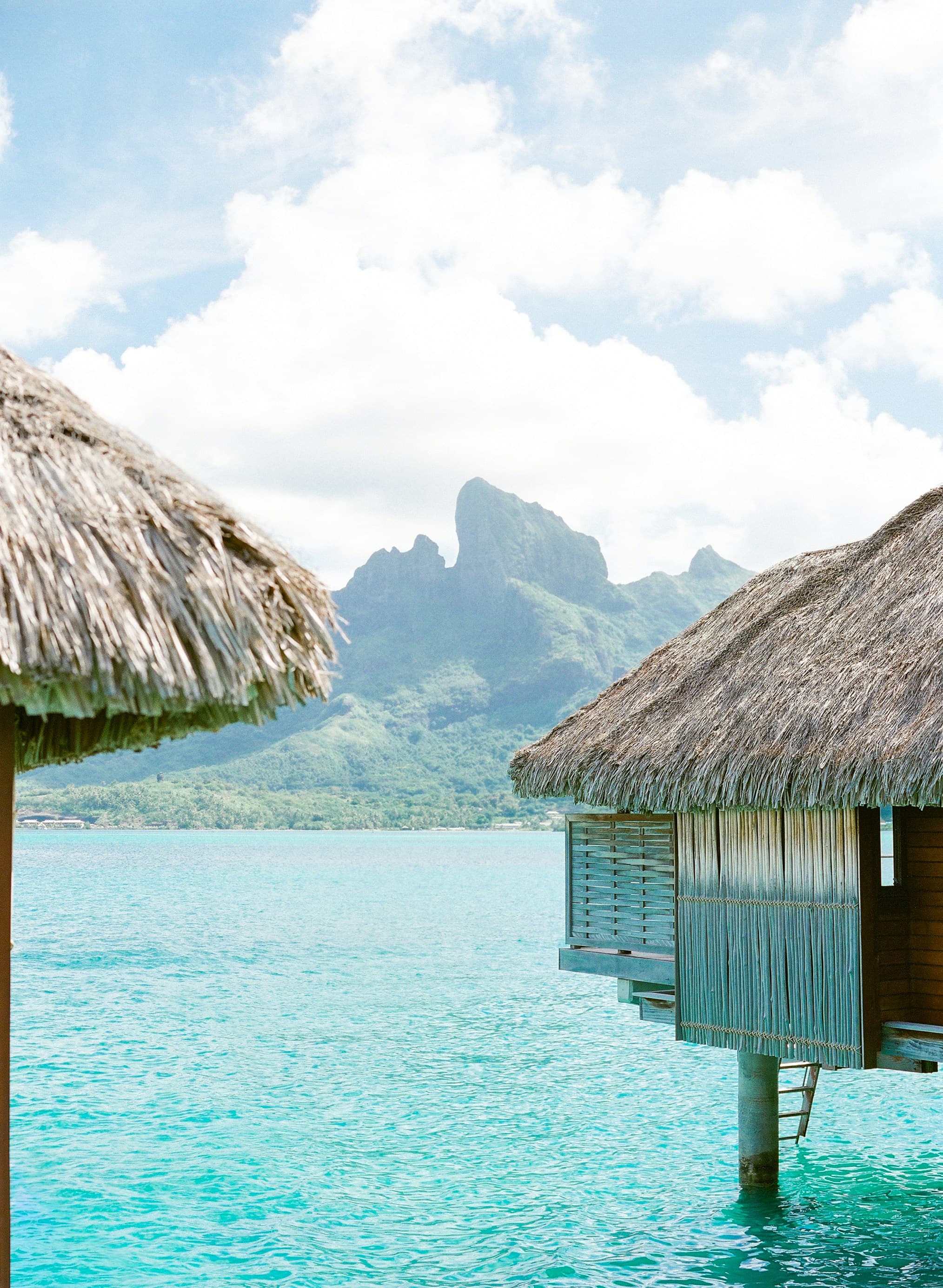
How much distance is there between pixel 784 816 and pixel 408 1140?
10.1m

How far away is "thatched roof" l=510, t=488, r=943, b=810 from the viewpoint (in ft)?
24.7

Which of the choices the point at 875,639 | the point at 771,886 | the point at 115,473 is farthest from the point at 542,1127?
the point at 115,473

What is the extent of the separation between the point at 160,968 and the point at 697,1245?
25.9m

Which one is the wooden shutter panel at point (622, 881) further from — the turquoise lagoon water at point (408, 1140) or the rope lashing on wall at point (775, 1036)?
the turquoise lagoon water at point (408, 1140)

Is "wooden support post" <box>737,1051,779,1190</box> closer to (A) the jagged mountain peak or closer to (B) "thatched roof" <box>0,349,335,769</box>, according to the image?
(B) "thatched roof" <box>0,349,335,769</box>

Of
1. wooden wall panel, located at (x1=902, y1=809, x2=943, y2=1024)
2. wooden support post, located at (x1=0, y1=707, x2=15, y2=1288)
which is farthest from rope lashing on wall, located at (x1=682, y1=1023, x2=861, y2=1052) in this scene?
wooden support post, located at (x1=0, y1=707, x2=15, y2=1288)

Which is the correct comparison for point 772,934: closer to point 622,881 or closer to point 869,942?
point 869,942

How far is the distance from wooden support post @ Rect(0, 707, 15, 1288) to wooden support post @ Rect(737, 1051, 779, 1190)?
834 cm

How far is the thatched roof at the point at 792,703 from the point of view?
752cm

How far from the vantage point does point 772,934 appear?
852 cm

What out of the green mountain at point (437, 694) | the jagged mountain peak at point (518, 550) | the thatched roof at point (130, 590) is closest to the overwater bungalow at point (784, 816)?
the thatched roof at point (130, 590)

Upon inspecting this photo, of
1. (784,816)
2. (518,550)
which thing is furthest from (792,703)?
(518,550)

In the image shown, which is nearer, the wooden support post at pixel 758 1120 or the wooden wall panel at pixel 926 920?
the wooden wall panel at pixel 926 920

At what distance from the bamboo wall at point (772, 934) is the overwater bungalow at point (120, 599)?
17.7 feet
